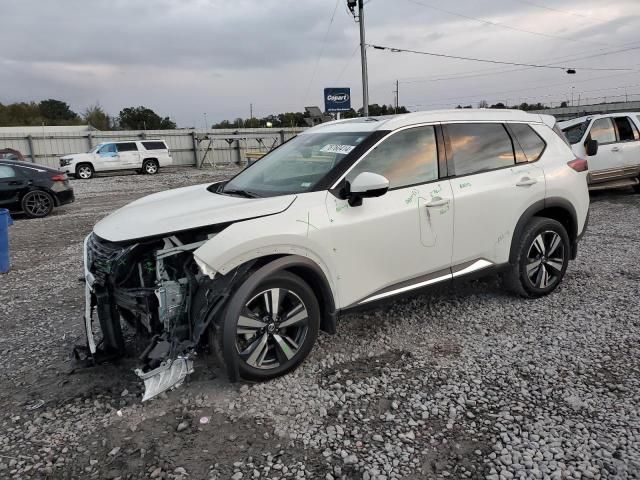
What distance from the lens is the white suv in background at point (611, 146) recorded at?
34.3ft

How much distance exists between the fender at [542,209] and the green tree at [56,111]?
8999 centimetres

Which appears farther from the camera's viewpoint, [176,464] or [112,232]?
[112,232]

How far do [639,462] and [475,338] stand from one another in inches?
62.7

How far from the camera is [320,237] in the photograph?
3328mm

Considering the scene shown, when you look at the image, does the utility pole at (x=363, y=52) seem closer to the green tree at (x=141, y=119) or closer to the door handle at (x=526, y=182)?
the door handle at (x=526, y=182)

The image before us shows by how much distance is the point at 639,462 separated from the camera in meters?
2.46

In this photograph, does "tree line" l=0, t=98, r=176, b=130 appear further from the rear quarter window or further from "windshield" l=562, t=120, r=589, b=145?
"windshield" l=562, t=120, r=589, b=145

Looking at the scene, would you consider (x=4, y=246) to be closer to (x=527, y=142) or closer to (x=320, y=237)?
(x=320, y=237)

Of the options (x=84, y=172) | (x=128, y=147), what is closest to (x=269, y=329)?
(x=84, y=172)

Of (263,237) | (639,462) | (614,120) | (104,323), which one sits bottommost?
(639,462)

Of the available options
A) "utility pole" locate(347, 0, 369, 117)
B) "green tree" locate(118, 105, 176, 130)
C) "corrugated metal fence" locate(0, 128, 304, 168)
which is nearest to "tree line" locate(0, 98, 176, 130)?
"green tree" locate(118, 105, 176, 130)

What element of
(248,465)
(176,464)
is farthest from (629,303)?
(176,464)

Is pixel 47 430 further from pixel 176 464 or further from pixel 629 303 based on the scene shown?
pixel 629 303

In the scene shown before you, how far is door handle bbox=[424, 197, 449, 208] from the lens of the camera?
12.6 ft
